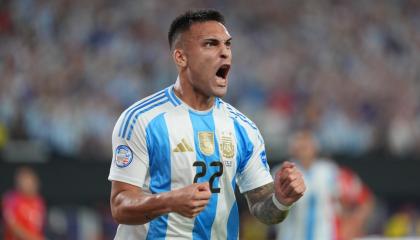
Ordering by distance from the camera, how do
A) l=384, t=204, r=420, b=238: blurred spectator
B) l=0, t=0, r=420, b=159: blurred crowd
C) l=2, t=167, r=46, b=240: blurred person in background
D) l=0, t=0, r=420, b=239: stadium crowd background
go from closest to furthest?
l=2, t=167, r=46, b=240: blurred person in background
l=0, t=0, r=420, b=239: stadium crowd background
l=0, t=0, r=420, b=159: blurred crowd
l=384, t=204, r=420, b=238: blurred spectator

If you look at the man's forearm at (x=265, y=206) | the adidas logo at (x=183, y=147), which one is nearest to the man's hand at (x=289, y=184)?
the man's forearm at (x=265, y=206)

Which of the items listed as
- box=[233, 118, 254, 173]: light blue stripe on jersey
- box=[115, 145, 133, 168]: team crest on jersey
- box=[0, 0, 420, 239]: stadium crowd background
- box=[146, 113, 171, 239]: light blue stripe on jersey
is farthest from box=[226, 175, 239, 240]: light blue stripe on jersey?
box=[0, 0, 420, 239]: stadium crowd background

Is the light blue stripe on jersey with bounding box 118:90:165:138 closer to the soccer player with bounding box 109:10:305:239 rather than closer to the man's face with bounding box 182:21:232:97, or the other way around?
A: the soccer player with bounding box 109:10:305:239

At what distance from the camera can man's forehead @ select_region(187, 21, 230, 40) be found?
4.66m

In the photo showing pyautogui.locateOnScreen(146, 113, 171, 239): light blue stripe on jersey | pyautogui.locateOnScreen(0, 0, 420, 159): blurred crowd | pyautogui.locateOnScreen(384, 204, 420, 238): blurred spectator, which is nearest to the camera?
pyautogui.locateOnScreen(146, 113, 171, 239): light blue stripe on jersey

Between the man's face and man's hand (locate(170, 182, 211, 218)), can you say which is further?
the man's face

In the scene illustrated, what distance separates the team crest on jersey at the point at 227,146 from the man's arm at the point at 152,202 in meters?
0.50

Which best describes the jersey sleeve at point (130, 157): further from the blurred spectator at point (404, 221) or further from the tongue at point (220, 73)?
the blurred spectator at point (404, 221)

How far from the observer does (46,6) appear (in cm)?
1423

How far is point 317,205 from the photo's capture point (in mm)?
8383

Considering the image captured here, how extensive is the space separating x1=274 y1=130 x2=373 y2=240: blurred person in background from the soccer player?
139 inches

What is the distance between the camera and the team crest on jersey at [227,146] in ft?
15.2

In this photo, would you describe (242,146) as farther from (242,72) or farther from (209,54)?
(242,72)

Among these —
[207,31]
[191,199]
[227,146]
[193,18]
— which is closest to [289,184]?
[227,146]
